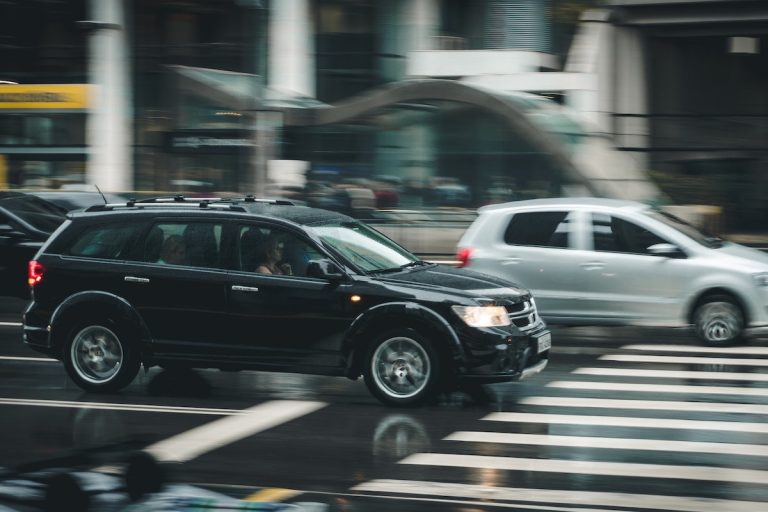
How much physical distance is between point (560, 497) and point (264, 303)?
3.86m

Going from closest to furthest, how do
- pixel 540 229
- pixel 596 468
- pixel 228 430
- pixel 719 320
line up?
pixel 596 468, pixel 228 430, pixel 719 320, pixel 540 229

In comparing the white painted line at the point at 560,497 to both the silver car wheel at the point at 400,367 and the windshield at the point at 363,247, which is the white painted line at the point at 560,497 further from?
the windshield at the point at 363,247

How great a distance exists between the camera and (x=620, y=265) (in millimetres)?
13320

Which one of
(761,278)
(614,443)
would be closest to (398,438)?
(614,443)

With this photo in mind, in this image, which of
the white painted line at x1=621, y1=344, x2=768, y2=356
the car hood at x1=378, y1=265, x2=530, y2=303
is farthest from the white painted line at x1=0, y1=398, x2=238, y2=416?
the white painted line at x1=621, y1=344, x2=768, y2=356

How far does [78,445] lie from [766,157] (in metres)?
19.0

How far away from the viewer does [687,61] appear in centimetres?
3155

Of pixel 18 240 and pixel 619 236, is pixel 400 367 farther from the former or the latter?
pixel 18 240

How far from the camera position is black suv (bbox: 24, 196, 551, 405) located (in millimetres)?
9430

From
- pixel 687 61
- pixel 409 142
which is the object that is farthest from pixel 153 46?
pixel 687 61

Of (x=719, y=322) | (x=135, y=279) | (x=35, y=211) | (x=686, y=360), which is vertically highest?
(x=35, y=211)

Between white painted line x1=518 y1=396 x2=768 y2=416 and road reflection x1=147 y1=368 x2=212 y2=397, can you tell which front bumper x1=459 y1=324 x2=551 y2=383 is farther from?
road reflection x1=147 y1=368 x2=212 y2=397

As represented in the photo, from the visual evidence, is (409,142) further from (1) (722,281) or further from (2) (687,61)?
(1) (722,281)

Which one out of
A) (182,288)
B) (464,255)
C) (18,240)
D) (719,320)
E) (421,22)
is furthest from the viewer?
(421,22)
